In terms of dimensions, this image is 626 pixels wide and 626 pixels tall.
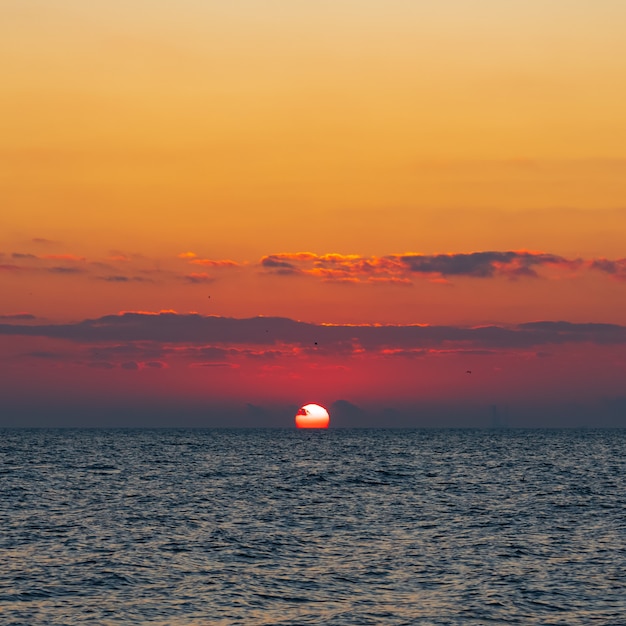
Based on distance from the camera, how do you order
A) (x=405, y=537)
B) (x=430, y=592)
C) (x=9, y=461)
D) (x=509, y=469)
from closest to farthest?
(x=430, y=592) < (x=405, y=537) < (x=509, y=469) < (x=9, y=461)

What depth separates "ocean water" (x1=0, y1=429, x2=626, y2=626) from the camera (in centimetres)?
4006

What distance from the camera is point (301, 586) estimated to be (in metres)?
44.6

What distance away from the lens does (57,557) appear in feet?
169

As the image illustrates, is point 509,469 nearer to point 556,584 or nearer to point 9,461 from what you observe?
point 9,461

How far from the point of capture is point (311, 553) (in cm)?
5334

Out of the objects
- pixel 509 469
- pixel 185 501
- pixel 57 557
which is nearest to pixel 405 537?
pixel 57 557

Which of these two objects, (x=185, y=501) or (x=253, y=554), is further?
(x=185, y=501)

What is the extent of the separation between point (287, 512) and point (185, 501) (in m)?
12.2

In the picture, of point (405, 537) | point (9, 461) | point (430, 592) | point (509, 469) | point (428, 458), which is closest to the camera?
point (430, 592)

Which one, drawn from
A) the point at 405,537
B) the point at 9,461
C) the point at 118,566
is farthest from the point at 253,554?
the point at 9,461

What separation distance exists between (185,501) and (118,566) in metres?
32.6

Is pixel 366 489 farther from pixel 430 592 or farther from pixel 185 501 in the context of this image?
pixel 430 592

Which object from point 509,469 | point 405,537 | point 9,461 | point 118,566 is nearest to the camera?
point 118,566

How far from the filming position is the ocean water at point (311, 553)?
40.1 m
